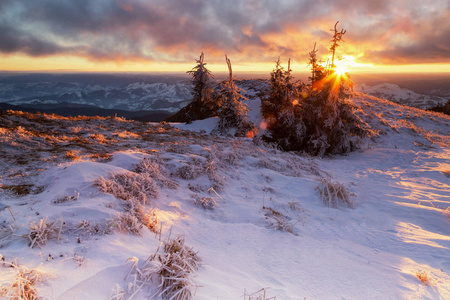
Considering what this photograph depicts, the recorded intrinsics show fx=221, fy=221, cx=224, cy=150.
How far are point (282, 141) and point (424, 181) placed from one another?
8.20 meters

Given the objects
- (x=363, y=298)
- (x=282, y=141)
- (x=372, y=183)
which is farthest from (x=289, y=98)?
(x=363, y=298)

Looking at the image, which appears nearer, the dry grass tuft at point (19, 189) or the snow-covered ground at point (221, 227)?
the snow-covered ground at point (221, 227)

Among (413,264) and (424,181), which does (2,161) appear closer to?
(413,264)

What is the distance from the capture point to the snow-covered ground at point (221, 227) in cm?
244

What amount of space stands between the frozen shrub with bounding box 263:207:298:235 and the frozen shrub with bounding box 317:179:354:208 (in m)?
1.95

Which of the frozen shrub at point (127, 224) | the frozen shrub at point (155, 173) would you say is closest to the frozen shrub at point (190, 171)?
the frozen shrub at point (155, 173)

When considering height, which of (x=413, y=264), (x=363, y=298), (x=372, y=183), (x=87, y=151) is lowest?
(x=372, y=183)

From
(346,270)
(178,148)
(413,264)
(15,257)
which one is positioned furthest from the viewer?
(178,148)

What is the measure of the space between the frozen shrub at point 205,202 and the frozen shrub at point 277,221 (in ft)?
4.25

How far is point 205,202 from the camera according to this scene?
5.34m

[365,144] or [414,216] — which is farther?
[365,144]

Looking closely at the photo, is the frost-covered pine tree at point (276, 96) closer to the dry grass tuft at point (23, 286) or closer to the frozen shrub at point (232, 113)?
the frozen shrub at point (232, 113)

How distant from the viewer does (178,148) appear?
8930 millimetres

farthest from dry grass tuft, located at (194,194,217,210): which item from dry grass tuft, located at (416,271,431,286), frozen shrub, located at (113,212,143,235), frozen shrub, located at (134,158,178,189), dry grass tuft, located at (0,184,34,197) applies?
dry grass tuft, located at (416,271,431,286)
